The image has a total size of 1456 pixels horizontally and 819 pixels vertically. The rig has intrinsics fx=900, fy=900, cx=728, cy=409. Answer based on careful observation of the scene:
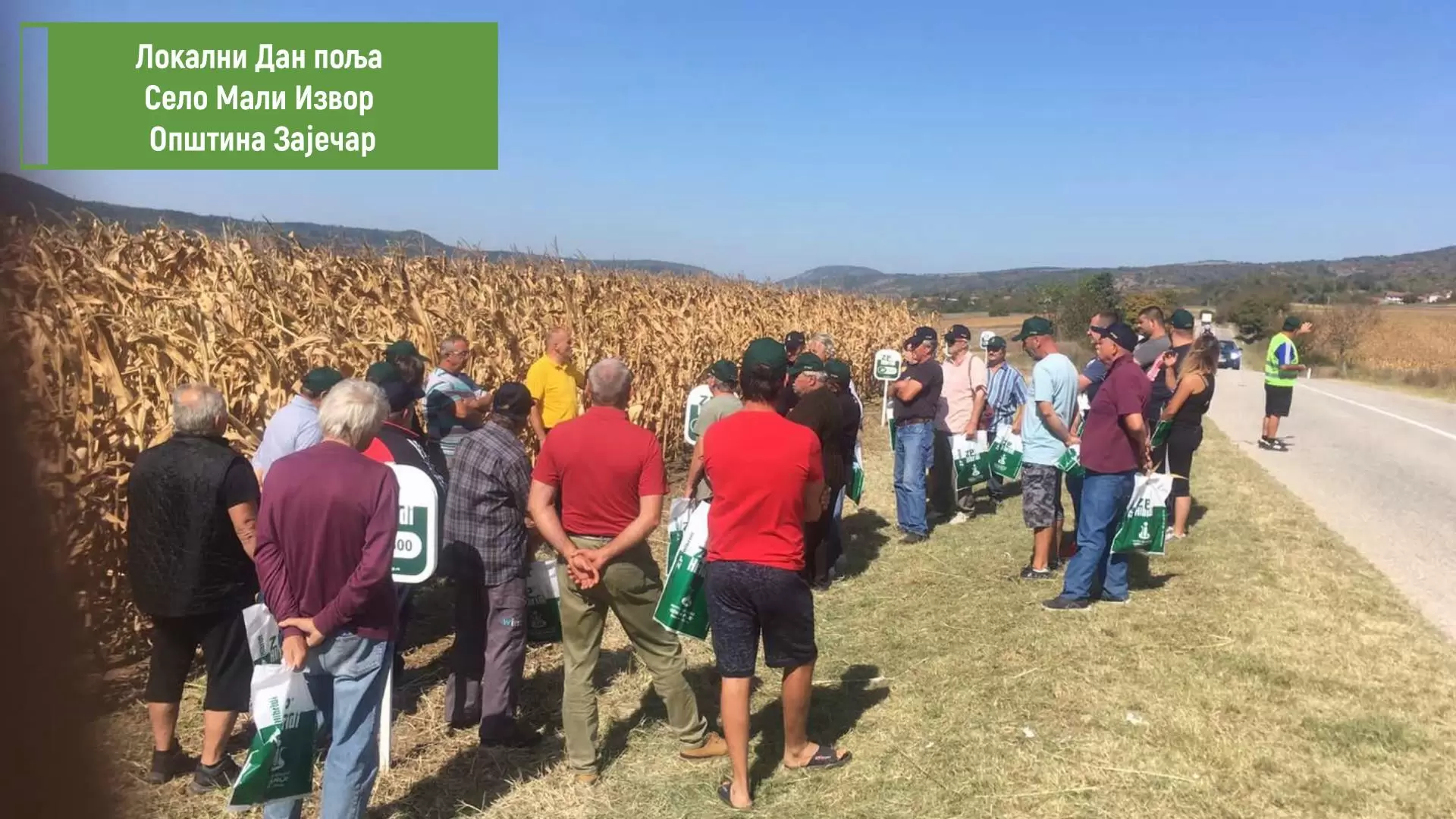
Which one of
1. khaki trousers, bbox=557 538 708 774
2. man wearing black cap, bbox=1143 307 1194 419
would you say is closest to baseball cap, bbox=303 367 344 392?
khaki trousers, bbox=557 538 708 774

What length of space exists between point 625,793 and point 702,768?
→ 426 mm

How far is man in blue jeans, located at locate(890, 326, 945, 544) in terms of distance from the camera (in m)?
8.31

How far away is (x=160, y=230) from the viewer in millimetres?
7398

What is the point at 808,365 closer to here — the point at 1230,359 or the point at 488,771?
the point at 488,771

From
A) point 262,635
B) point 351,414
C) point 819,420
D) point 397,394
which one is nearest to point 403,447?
point 397,394

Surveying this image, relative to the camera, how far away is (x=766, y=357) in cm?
410

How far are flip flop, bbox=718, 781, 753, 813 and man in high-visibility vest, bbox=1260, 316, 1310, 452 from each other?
1117cm

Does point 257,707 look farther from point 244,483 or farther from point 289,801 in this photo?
point 244,483

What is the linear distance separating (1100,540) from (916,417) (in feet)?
7.59

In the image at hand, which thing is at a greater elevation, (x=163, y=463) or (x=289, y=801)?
(x=163, y=463)

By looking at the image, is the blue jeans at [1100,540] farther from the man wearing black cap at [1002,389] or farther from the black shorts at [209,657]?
the black shorts at [209,657]

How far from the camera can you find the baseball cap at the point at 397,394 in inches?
199

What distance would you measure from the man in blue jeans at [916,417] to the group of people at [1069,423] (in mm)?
10

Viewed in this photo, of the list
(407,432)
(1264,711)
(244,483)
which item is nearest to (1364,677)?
(1264,711)
